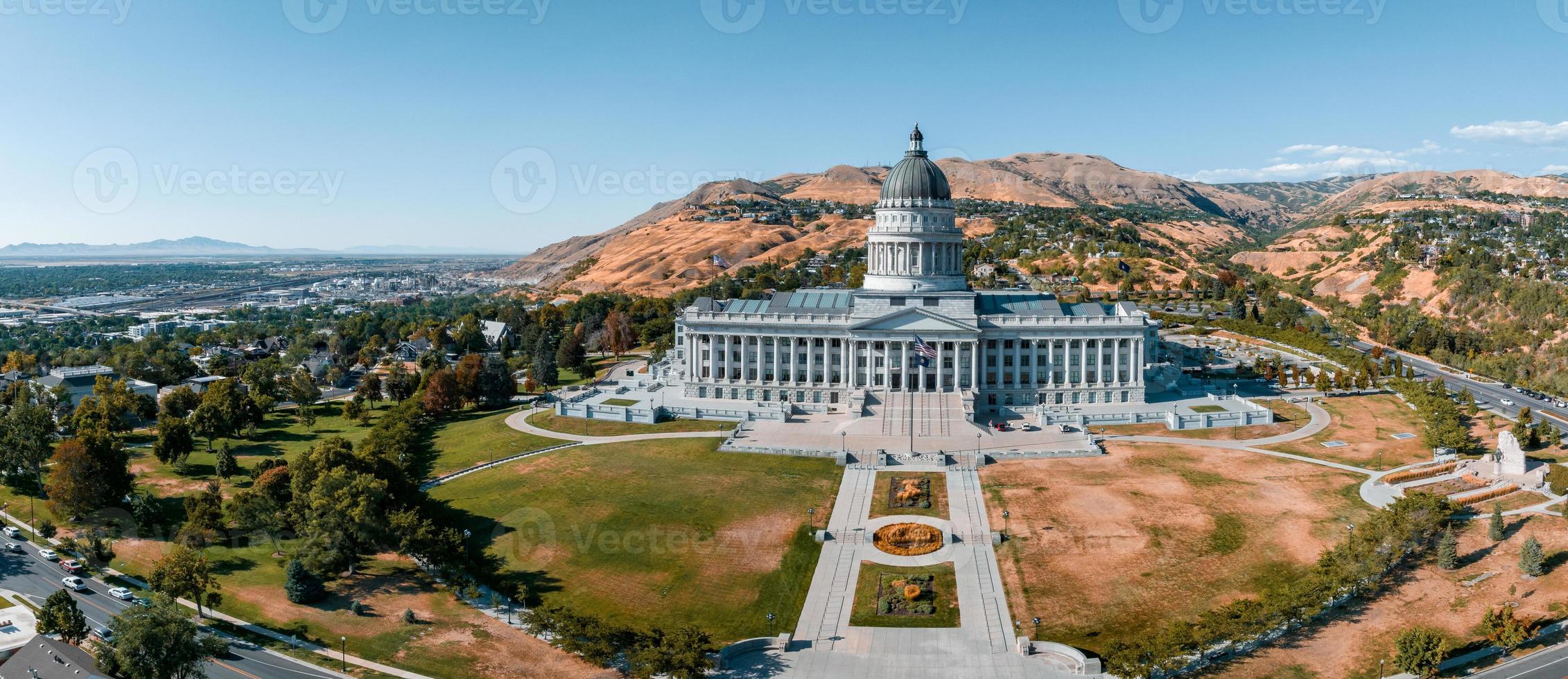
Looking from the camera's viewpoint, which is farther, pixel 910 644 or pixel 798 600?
pixel 798 600

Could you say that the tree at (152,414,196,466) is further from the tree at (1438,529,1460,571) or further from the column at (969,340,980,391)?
the tree at (1438,529,1460,571)

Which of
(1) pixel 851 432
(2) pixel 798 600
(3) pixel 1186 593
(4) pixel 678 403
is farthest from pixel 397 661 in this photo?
(4) pixel 678 403

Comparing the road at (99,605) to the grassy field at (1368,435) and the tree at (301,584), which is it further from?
the grassy field at (1368,435)

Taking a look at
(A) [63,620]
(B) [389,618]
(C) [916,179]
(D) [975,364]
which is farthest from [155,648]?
(C) [916,179]

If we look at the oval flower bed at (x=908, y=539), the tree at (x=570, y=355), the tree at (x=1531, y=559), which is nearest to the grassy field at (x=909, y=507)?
the oval flower bed at (x=908, y=539)

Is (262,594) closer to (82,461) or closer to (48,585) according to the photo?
(48,585)
